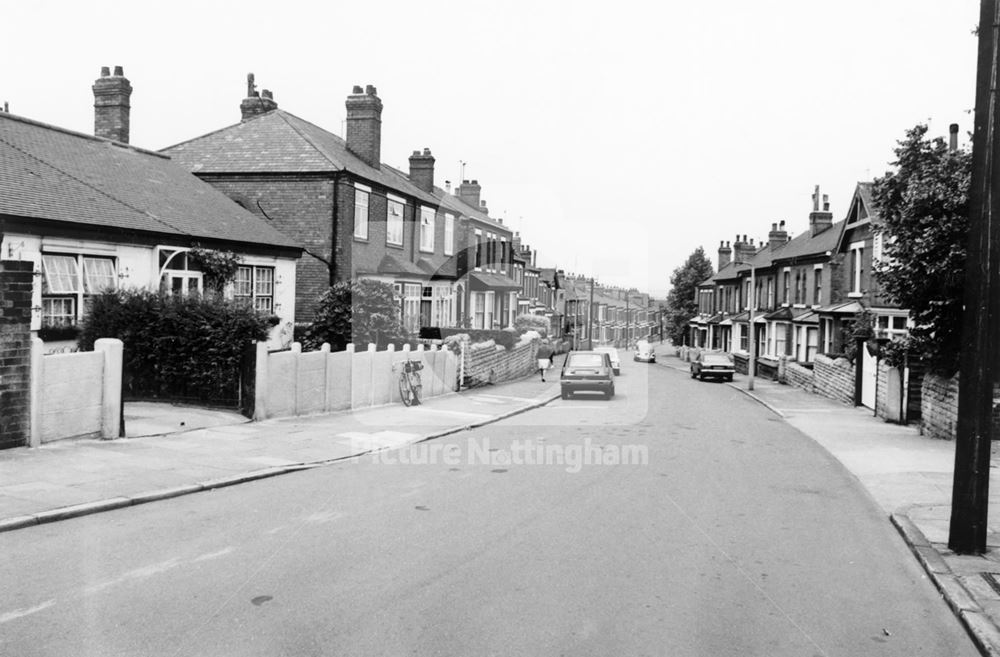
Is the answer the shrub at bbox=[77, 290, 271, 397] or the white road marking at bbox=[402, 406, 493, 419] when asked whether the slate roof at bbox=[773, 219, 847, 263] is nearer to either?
the white road marking at bbox=[402, 406, 493, 419]

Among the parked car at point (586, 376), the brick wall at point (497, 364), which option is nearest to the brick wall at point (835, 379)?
the parked car at point (586, 376)

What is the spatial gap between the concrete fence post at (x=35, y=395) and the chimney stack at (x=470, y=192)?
43.5m

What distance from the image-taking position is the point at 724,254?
65.4 m

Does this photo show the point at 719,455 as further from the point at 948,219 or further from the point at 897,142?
the point at 897,142

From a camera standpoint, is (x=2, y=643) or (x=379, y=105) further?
(x=379, y=105)

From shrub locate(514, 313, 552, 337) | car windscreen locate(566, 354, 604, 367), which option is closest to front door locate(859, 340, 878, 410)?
car windscreen locate(566, 354, 604, 367)

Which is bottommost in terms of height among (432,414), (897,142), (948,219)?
(432,414)

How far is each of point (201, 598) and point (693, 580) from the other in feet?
13.7

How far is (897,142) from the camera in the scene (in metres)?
18.2

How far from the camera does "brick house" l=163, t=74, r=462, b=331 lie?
27.7 metres

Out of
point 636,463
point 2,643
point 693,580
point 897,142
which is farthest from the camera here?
point 897,142

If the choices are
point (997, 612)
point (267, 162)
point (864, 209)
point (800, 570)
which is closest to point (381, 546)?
point (800, 570)

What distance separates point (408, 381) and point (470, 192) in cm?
3440

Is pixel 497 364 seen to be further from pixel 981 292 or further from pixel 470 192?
pixel 470 192
